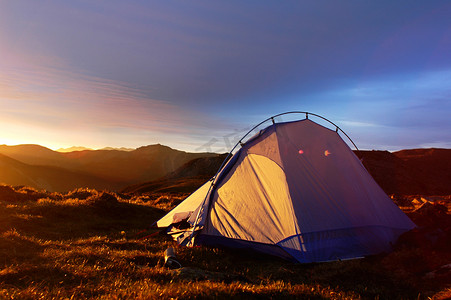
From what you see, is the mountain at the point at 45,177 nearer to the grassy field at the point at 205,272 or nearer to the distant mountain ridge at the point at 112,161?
the distant mountain ridge at the point at 112,161

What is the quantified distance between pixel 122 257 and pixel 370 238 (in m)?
6.83

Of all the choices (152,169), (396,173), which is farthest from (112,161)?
(396,173)

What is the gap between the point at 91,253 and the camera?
22.8 ft

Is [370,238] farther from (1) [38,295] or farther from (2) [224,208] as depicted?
(1) [38,295]

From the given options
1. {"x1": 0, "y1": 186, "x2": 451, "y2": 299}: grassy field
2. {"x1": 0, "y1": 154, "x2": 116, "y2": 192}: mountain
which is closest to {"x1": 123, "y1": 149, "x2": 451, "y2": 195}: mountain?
{"x1": 0, "y1": 186, "x2": 451, "y2": 299}: grassy field

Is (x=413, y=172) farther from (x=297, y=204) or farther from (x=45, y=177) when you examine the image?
(x=45, y=177)

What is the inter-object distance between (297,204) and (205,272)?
11.3 feet

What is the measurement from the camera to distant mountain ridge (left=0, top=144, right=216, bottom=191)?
116 metres

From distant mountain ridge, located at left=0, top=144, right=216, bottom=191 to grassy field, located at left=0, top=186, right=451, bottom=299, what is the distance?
101 m

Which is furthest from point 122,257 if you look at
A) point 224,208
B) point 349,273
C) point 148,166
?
point 148,166

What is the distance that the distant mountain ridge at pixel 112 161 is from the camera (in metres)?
116

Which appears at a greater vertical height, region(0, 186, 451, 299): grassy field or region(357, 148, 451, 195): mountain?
region(357, 148, 451, 195): mountain

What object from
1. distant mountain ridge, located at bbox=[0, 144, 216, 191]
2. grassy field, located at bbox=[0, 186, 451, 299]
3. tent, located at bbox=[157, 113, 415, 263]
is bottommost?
grassy field, located at bbox=[0, 186, 451, 299]

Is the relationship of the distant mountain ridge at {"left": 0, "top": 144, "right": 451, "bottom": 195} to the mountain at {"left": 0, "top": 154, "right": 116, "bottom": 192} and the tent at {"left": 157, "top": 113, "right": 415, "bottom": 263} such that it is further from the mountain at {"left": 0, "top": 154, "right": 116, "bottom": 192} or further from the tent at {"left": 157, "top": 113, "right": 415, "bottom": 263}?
the tent at {"left": 157, "top": 113, "right": 415, "bottom": 263}
